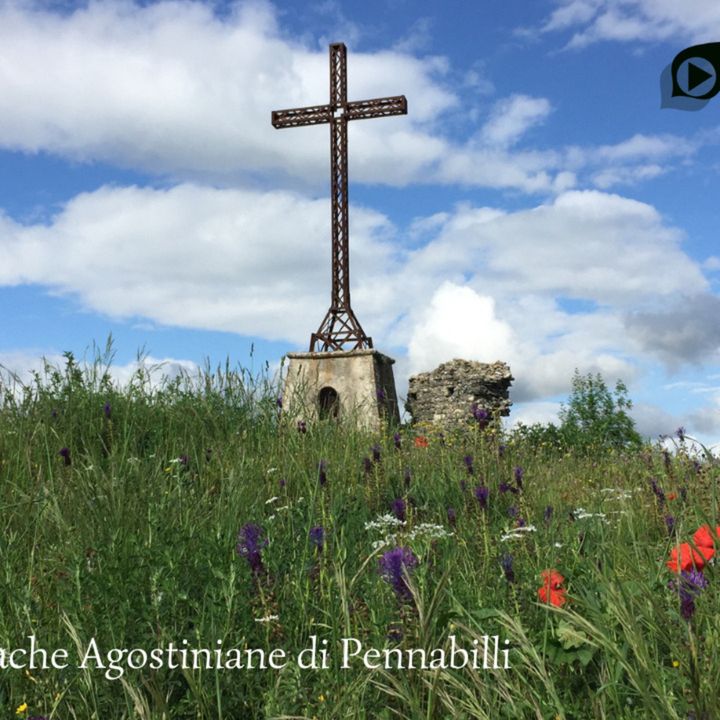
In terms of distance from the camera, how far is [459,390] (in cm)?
1850

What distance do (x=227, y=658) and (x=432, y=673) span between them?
0.76 metres

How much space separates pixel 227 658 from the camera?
2541 mm

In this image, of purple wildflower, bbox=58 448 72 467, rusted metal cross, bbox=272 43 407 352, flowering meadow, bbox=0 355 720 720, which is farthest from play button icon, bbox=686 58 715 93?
rusted metal cross, bbox=272 43 407 352

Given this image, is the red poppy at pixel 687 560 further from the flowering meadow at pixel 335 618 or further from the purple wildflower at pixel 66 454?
the purple wildflower at pixel 66 454

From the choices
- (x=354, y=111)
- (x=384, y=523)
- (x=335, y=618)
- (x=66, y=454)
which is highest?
(x=354, y=111)

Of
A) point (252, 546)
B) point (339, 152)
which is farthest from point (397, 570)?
point (339, 152)

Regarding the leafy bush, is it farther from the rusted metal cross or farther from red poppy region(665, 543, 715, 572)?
red poppy region(665, 543, 715, 572)

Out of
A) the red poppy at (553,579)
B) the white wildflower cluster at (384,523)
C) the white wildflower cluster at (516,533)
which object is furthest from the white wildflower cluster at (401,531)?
the red poppy at (553,579)

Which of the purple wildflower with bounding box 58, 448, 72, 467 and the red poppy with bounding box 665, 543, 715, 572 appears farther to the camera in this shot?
the purple wildflower with bounding box 58, 448, 72, 467

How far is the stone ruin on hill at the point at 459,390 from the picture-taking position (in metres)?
18.3

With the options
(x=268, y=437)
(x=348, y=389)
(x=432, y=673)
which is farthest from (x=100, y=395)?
(x=348, y=389)

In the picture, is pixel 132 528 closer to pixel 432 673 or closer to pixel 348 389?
Answer: pixel 432 673

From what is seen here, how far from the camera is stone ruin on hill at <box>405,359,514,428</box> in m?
18.3

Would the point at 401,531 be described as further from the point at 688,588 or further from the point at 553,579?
the point at 688,588
